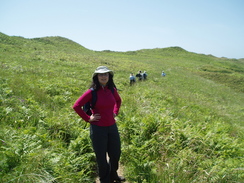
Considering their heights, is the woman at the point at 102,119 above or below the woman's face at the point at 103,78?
below

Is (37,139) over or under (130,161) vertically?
over

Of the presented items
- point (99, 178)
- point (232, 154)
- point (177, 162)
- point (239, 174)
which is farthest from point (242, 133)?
point (99, 178)

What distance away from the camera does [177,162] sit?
3.77 meters

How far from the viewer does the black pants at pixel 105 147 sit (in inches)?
135

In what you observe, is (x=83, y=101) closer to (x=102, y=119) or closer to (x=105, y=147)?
(x=102, y=119)

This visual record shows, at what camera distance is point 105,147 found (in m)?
3.51

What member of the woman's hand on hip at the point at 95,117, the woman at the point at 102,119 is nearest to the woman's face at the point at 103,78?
the woman at the point at 102,119

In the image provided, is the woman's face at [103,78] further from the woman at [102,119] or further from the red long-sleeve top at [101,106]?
the red long-sleeve top at [101,106]

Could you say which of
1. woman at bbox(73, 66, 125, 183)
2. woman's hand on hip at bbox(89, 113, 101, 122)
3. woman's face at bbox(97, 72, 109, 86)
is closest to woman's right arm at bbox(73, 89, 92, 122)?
woman at bbox(73, 66, 125, 183)

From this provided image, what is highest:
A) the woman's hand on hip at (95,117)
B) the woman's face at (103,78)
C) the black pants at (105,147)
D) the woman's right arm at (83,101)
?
the woman's face at (103,78)

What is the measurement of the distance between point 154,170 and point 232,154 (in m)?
2.57

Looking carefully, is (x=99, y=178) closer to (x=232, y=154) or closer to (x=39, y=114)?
(x=39, y=114)

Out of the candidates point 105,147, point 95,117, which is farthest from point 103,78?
point 105,147

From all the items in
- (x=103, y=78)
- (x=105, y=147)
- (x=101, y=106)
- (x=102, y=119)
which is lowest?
(x=105, y=147)
